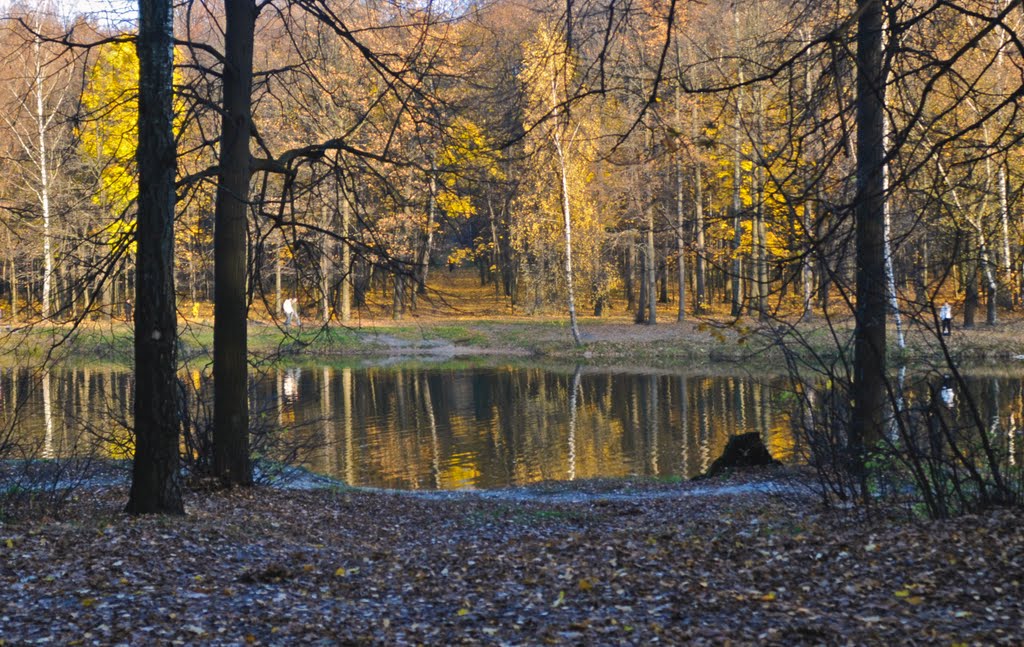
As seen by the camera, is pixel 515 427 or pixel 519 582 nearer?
pixel 519 582

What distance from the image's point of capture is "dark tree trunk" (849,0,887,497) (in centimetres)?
612

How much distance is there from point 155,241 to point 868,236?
24.8 ft

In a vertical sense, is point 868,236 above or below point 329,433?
above

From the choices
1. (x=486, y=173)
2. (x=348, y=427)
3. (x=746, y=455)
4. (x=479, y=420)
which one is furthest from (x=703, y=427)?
(x=486, y=173)

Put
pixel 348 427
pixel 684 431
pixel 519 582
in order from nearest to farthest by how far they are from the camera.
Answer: pixel 519 582 < pixel 684 431 < pixel 348 427

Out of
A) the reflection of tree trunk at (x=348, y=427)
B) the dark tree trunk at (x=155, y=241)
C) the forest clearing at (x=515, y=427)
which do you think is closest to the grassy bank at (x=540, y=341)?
the reflection of tree trunk at (x=348, y=427)

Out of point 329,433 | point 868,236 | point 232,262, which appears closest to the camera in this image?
point 232,262

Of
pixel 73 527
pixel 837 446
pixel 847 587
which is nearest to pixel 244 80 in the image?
pixel 73 527

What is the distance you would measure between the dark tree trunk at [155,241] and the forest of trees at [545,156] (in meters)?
0.24

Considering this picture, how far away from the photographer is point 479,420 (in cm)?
2231

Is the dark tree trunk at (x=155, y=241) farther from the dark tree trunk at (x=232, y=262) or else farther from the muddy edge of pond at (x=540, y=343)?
the muddy edge of pond at (x=540, y=343)

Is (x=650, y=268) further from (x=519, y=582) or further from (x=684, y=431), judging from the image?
(x=519, y=582)

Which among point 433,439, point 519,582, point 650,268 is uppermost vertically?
point 650,268

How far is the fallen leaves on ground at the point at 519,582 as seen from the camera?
5266 millimetres
